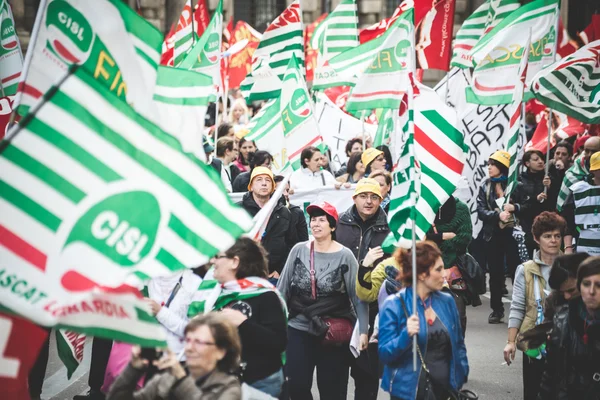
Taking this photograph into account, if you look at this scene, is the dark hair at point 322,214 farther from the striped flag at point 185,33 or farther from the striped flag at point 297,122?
the striped flag at point 185,33

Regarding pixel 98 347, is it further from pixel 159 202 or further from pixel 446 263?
pixel 159 202

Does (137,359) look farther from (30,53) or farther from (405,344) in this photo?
(30,53)

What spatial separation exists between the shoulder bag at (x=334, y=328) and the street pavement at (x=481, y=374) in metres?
1.50

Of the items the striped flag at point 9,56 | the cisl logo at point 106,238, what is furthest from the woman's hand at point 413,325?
the striped flag at point 9,56

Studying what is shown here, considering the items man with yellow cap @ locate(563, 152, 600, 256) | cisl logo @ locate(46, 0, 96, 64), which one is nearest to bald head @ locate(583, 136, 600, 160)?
man with yellow cap @ locate(563, 152, 600, 256)

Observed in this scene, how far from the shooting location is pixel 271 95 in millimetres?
13039

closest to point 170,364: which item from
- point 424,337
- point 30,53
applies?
point 424,337

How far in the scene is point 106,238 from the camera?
340 centimetres

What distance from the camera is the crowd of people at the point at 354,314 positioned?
4.21 metres

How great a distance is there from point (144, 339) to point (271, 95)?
989 centimetres

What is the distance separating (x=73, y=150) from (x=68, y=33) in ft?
6.27

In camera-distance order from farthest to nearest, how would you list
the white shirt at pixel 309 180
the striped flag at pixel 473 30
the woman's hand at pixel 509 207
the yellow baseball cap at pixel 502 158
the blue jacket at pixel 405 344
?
the striped flag at pixel 473 30 → the white shirt at pixel 309 180 → the yellow baseball cap at pixel 502 158 → the woman's hand at pixel 509 207 → the blue jacket at pixel 405 344

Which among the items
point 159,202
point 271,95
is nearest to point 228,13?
point 271,95

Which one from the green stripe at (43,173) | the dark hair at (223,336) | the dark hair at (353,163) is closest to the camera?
the green stripe at (43,173)
